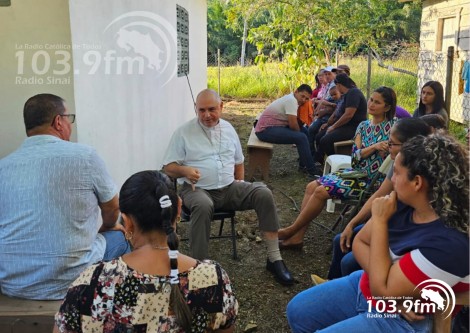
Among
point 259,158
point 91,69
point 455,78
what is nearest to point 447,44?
point 455,78

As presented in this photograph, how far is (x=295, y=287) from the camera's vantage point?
330 centimetres

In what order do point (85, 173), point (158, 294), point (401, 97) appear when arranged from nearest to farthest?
1. point (158, 294)
2. point (85, 173)
3. point (401, 97)

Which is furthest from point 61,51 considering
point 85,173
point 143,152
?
point 85,173

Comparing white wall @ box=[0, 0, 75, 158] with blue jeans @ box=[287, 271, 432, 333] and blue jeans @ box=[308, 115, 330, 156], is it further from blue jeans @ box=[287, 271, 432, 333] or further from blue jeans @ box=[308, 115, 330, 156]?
blue jeans @ box=[308, 115, 330, 156]

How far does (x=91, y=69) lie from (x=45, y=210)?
2.26 m

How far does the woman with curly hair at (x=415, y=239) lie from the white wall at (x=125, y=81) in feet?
8.99

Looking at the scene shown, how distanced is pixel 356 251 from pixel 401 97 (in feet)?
35.0

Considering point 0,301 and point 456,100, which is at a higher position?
point 456,100

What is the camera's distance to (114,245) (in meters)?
2.53

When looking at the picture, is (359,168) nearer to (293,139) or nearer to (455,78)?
(293,139)

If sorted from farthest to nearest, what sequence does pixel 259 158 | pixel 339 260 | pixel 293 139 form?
1. pixel 293 139
2. pixel 259 158
3. pixel 339 260

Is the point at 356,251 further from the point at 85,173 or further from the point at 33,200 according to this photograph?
the point at 33,200

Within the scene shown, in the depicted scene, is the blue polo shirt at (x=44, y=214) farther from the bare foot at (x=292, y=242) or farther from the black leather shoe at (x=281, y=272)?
the bare foot at (x=292, y=242)

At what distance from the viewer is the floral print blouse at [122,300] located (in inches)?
56.2
